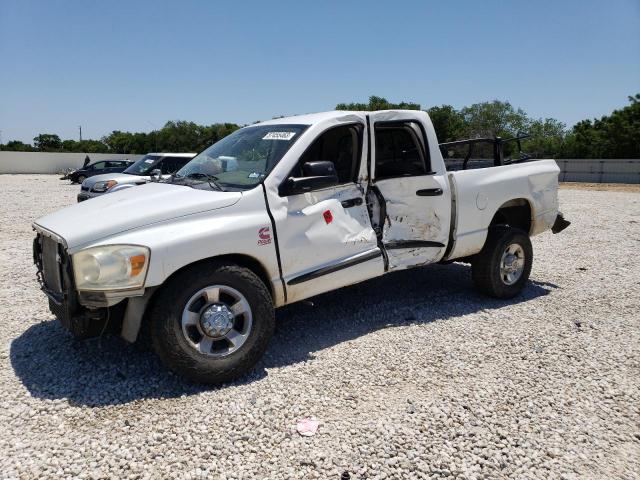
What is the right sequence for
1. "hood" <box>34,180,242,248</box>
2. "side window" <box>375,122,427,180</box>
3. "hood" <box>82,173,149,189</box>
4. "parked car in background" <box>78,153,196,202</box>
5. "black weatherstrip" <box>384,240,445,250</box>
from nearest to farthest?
"hood" <box>34,180,242,248</box> < "black weatherstrip" <box>384,240,445,250</box> < "side window" <box>375,122,427,180</box> < "hood" <box>82,173,149,189</box> < "parked car in background" <box>78,153,196,202</box>

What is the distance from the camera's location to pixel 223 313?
358 centimetres

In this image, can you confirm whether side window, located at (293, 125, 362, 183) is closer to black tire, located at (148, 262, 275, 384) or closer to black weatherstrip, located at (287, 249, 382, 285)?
black weatherstrip, located at (287, 249, 382, 285)

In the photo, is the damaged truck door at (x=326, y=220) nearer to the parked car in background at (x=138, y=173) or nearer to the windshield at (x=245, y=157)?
the windshield at (x=245, y=157)

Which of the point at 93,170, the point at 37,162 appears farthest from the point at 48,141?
the point at 93,170

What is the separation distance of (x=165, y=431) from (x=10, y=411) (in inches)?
44.6

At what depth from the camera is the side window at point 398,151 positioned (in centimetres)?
480

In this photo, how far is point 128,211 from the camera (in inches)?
142

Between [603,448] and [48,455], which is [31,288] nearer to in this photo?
[48,455]

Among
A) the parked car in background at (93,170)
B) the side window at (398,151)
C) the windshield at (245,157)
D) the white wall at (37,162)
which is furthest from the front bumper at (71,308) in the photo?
the white wall at (37,162)

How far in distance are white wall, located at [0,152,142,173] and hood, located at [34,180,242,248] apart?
4220 centimetres

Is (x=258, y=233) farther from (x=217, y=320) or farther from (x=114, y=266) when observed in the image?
(x=114, y=266)

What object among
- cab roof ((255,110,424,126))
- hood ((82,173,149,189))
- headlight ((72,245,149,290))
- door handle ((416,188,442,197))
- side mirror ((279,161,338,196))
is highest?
cab roof ((255,110,424,126))

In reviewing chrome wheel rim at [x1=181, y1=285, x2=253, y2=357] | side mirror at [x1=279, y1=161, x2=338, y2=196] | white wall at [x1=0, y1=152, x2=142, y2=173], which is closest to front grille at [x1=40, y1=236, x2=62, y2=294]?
chrome wheel rim at [x1=181, y1=285, x2=253, y2=357]

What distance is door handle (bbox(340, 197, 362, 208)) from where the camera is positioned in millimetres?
4340
